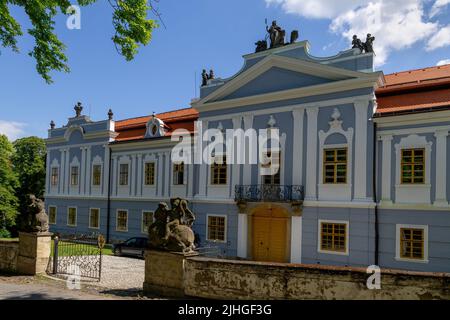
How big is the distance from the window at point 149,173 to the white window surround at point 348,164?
1112 cm

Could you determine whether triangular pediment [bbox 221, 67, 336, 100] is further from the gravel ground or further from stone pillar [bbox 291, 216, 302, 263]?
the gravel ground

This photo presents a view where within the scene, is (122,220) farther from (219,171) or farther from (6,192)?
(6,192)

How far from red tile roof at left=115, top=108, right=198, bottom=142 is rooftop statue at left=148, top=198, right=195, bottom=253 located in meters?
13.0

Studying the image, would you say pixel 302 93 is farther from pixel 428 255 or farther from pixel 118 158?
pixel 118 158

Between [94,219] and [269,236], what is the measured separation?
45.5 feet

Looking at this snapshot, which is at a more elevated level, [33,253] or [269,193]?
[269,193]

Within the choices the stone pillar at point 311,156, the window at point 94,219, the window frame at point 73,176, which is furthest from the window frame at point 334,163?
the window frame at point 73,176

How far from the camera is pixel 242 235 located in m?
18.9

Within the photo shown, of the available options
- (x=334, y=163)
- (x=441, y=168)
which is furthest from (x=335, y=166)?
(x=441, y=168)

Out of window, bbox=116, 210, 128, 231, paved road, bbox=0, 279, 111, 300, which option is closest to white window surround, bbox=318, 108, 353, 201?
paved road, bbox=0, 279, 111, 300

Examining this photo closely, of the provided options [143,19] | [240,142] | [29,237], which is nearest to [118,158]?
[240,142]

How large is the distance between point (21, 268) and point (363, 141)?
1345 centimetres

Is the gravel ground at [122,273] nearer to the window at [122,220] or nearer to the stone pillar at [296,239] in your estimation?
the window at [122,220]

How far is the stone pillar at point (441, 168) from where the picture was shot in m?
14.4
